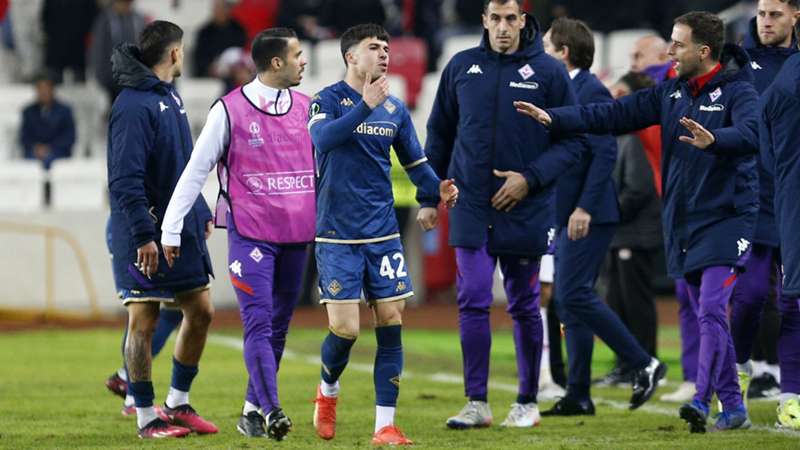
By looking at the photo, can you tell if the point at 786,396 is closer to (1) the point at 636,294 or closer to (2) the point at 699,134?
(2) the point at 699,134

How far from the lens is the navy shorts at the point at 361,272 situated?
340 inches

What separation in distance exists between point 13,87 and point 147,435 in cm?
1374

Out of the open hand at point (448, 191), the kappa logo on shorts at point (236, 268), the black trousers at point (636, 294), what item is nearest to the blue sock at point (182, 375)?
the kappa logo on shorts at point (236, 268)

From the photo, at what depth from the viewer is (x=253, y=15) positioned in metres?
23.1

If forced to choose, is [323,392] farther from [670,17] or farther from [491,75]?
[670,17]

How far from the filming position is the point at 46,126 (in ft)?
67.2

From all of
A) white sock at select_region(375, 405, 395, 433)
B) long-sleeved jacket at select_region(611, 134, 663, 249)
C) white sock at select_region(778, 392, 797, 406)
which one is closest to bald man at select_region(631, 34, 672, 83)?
long-sleeved jacket at select_region(611, 134, 663, 249)

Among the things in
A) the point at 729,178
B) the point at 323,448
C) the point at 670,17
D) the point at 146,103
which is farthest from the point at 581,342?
the point at 670,17

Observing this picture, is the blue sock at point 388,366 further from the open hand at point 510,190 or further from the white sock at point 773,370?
the white sock at point 773,370

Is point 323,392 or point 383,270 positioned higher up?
point 383,270

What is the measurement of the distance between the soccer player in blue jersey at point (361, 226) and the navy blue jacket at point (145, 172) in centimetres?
82

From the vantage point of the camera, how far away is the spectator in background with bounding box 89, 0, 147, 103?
67.7ft

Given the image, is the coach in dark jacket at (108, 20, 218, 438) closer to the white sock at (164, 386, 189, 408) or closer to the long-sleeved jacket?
the white sock at (164, 386, 189, 408)

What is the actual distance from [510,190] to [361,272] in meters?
1.19
